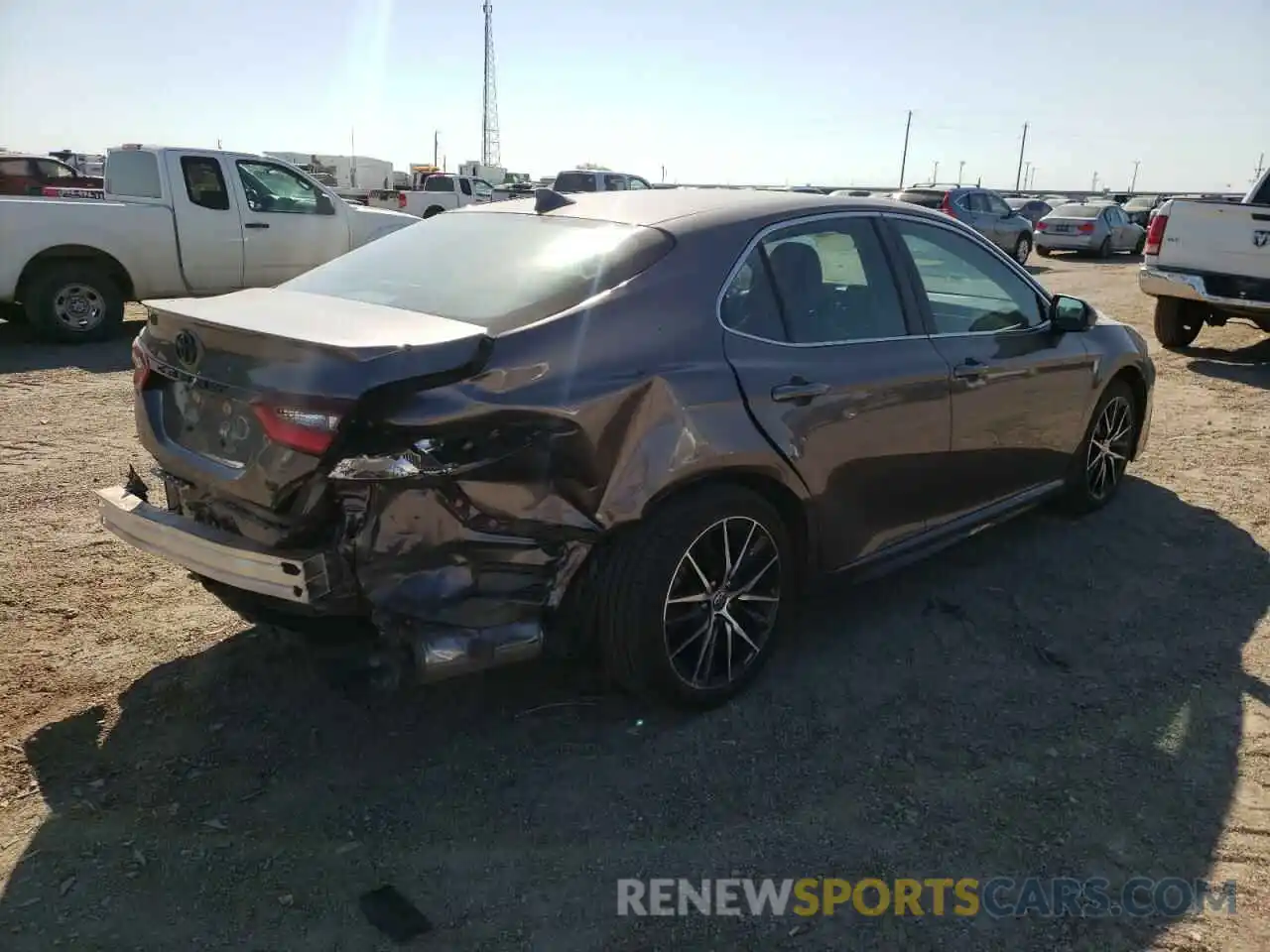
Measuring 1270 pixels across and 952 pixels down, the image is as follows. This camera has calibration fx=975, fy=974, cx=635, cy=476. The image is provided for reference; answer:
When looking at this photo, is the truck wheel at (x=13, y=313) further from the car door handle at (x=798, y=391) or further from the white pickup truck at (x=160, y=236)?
the car door handle at (x=798, y=391)

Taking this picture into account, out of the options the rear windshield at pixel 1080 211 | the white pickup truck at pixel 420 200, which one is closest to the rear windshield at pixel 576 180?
the white pickup truck at pixel 420 200

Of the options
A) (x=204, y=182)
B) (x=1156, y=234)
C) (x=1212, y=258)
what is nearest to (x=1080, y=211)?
(x=1156, y=234)

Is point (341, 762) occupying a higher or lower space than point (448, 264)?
lower

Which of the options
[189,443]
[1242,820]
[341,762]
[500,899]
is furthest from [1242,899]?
[189,443]

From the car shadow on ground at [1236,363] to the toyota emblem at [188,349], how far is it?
8962 millimetres

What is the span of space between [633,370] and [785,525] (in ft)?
3.07

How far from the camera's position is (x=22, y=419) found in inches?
271

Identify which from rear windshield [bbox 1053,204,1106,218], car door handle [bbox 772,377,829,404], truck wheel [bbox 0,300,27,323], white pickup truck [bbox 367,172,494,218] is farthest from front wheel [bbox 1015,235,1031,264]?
car door handle [bbox 772,377,829,404]

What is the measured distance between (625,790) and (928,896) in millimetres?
898

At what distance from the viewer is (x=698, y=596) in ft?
10.5

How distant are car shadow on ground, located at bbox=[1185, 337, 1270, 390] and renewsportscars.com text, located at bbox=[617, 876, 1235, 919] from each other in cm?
762

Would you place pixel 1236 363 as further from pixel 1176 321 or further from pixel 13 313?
pixel 13 313

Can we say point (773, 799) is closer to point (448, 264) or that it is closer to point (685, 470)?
point (685, 470)

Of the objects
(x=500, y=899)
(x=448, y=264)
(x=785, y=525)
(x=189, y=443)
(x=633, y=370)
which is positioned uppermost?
(x=448, y=264)
